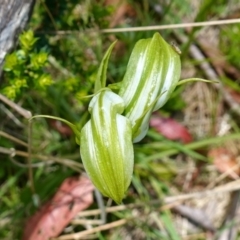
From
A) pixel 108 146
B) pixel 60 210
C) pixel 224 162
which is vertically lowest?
pixel 224 162

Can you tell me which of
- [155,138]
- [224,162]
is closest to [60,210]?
[155,138]

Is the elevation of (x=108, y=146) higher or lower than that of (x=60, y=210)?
higher

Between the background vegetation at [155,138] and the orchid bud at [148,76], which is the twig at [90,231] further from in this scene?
the orchid bud at [148,76]

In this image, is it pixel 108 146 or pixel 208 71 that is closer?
pixel 108 146

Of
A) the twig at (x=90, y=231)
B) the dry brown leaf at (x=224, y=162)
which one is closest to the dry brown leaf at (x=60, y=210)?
the twig at (x=90, y=231)

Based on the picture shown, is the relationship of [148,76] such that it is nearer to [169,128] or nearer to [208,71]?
[169,128]
